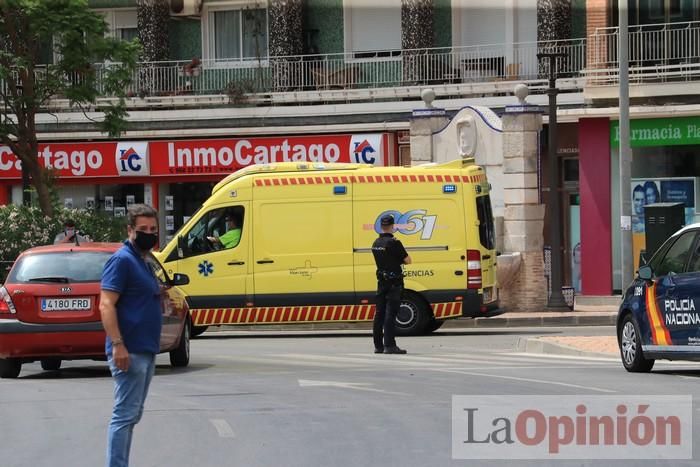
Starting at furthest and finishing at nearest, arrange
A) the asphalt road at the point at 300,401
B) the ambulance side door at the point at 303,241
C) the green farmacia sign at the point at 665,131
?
the green farmacia sign at the point at 665,131 < the ambulance side door at the point at 303,241 < the asphalt road at the point at 300,401

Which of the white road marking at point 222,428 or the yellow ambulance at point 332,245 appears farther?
the yellow ambulance at point 332,245

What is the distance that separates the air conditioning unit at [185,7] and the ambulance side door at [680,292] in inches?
933

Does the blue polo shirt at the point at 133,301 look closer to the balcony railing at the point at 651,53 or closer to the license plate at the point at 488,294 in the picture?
the license plate at the point at 488,294

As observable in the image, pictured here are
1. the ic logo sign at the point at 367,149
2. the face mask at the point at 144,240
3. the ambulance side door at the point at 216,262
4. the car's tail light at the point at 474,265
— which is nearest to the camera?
the face mask at the point at 144,240

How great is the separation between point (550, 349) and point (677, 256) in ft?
15.8

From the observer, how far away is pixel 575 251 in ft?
111

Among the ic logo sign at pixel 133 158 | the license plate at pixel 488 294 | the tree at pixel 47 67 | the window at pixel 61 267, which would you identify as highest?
the tree at pixel 47 67

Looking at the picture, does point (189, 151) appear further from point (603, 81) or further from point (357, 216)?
point (357, 216)

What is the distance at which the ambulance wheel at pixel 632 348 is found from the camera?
624 inches

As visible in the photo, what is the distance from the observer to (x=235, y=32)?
38.1m

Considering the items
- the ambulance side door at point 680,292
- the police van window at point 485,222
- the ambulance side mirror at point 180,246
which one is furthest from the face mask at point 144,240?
the ambulance side mirror at point 180,246

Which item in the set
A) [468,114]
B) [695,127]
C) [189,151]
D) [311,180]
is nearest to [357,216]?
[311,180]

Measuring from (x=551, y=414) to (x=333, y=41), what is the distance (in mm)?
25879

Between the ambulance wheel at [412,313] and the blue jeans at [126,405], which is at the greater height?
the blue jeans at [126,405]
